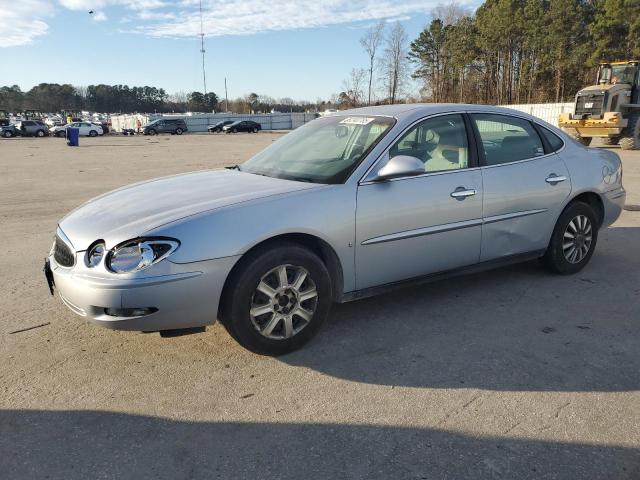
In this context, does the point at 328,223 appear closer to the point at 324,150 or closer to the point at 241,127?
the point at 324,150

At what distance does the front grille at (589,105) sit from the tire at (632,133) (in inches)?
50.4

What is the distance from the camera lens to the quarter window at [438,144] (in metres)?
4.05

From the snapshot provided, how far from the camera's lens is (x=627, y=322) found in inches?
158

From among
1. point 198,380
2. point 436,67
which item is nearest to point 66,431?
point 198,380

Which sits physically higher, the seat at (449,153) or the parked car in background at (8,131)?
the seat at (449,153)

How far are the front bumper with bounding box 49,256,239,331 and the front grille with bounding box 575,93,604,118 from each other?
65.6ft

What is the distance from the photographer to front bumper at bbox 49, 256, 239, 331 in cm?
299

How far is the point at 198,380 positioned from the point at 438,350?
5.12ft

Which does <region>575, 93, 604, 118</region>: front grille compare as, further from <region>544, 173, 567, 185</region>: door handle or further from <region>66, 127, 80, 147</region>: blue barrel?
<region>66, 127, 80, 147</region>: blue barrel

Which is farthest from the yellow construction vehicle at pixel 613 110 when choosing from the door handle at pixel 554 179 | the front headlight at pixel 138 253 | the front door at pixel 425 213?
the front headlight at pixel 138 253

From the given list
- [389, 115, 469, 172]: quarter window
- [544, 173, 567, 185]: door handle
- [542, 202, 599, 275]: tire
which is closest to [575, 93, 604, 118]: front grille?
[542, 202, 599, 275]: tire

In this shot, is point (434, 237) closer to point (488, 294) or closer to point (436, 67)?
point (488, 294)

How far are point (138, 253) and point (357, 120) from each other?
2.12 meters

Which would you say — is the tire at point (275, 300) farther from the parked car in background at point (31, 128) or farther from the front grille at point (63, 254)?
the parked car in background at point (31, 128)
